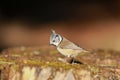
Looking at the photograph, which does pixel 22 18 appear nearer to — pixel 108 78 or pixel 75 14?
pixel 75 14

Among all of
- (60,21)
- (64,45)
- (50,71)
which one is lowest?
(50,71)

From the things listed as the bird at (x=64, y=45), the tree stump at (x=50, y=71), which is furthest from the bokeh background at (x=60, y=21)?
the tree stump at (x=50, y=71)

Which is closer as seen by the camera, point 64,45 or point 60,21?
point 64,45

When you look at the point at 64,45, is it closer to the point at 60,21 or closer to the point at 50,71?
the point at 50,71

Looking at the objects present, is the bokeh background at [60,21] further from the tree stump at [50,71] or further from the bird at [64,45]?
the tree stump at [50,71]

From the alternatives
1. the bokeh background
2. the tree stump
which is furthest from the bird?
the bokeh background

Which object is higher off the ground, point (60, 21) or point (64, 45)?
point (60, 21)

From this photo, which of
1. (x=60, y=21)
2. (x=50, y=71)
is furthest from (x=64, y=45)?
(x=60, y=21)

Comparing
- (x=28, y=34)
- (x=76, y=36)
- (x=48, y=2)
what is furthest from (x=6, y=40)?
(x=48, y=2)

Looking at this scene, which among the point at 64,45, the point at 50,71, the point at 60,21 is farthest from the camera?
the point at 60,21
